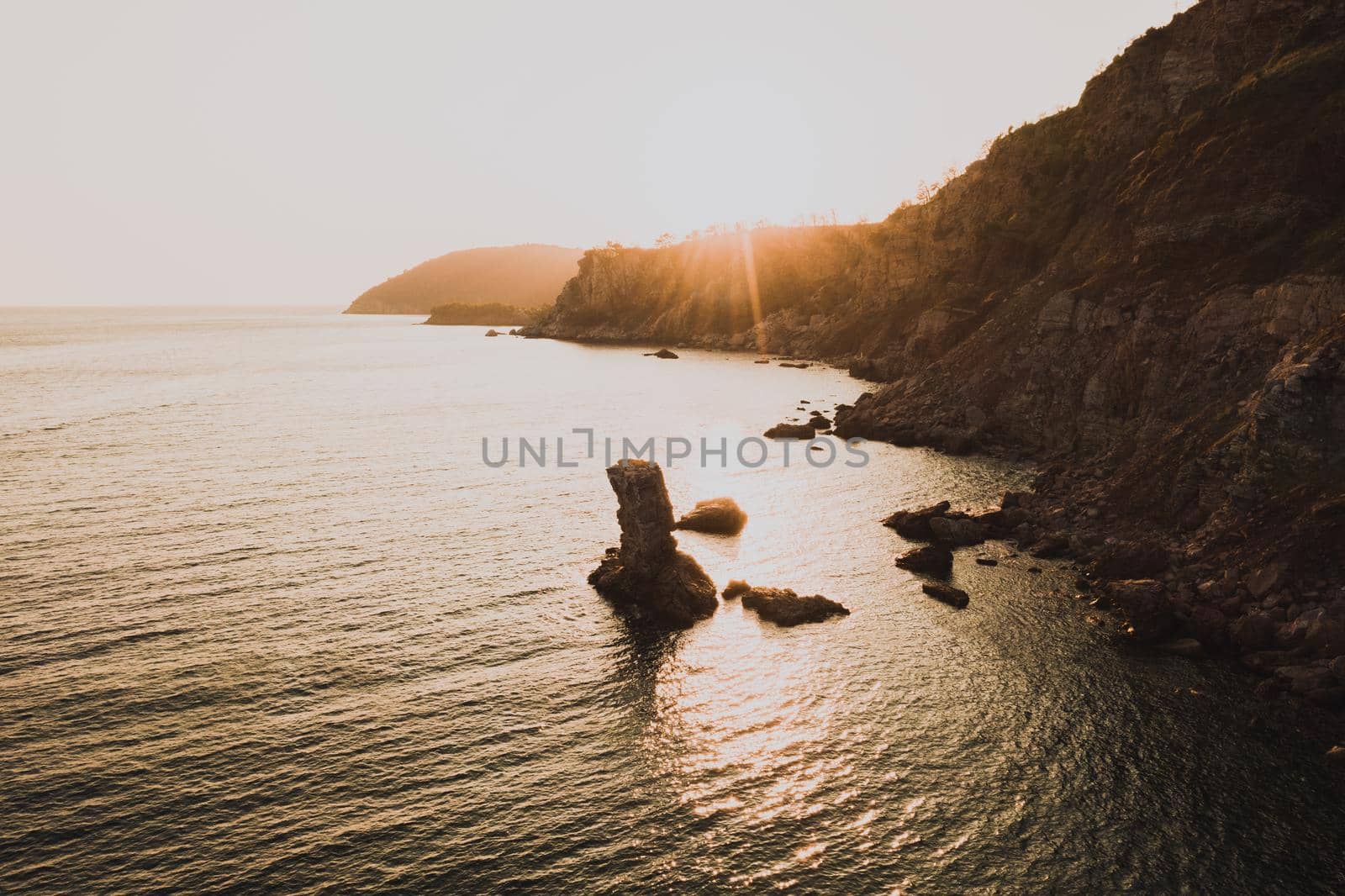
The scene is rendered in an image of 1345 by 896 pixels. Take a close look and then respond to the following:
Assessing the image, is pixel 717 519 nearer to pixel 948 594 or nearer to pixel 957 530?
pixel 957 530

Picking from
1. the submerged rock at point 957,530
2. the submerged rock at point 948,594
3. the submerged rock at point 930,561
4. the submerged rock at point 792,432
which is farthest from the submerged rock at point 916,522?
the submerged rock at point 792,432

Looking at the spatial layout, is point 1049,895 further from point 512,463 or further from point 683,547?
point 512,463

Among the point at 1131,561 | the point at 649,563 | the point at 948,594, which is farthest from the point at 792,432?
the point at 1131,561

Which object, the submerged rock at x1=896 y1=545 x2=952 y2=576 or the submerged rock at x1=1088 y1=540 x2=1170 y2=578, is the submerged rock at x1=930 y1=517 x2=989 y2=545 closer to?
the submerged rock at x1=896 y1=545 x2=952 y2=576

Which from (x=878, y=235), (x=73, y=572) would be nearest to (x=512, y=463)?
(x=73, y=572)

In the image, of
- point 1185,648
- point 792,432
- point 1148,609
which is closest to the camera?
point 1185,648

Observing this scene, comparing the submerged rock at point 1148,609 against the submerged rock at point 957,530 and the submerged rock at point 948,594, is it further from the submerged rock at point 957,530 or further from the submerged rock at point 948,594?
the submerged rock at point 957,530
